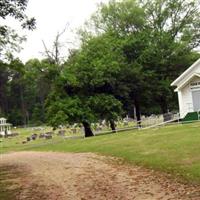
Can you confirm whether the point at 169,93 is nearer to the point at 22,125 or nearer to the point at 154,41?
the point at 154,41

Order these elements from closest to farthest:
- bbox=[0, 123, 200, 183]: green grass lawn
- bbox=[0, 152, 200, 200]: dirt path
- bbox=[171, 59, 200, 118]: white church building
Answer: bbox=[0, 152, 200, 200]: dirt path < bbox=[0, 123, 200, 183]: green grass lawn < bbox=[171, 59, 200, 118]: white church building

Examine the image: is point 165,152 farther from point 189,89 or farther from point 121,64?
point 121,64

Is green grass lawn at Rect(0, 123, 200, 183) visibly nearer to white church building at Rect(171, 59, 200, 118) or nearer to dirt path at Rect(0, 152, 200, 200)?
dirt path at Rect(0, 152, 200, 200)

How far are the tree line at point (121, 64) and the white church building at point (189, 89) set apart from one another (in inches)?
233

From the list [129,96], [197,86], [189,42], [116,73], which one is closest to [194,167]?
[197,86]

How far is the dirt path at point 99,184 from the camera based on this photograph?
39.1 feet

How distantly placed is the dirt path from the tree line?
21.8m

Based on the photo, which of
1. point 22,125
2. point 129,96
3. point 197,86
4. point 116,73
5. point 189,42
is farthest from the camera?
point 22,125

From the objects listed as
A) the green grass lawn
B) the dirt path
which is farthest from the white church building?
the dirt path

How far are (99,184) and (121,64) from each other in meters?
35.2

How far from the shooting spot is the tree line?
142 ft

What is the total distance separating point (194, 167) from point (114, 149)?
32.1 ft

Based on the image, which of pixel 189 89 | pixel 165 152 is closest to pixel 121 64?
pixel 189 89

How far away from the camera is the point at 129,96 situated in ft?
169
